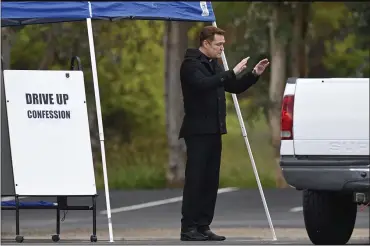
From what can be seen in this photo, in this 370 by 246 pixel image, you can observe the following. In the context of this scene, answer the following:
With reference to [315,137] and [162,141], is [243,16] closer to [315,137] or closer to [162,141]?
[162,141]

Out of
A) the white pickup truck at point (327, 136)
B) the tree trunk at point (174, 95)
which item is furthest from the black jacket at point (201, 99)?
the tree trunk at point (174, 95)

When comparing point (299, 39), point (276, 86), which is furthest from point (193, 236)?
point (276, 86)

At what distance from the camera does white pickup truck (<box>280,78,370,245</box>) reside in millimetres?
12367

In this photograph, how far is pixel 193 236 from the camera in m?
13.7

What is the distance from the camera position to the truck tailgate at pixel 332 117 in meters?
12.4

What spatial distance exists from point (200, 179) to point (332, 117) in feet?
5.92

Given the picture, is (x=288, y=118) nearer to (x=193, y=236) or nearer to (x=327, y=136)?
(x=327, y=136)

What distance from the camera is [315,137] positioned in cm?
1255

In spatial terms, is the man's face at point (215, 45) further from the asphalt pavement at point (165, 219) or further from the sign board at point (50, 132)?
the asphalt pavement at point (165, 219)

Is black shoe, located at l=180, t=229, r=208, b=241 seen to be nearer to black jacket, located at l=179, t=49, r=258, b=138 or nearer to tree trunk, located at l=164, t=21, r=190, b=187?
black jacket, located at l=179, t=49, r=258, b=138

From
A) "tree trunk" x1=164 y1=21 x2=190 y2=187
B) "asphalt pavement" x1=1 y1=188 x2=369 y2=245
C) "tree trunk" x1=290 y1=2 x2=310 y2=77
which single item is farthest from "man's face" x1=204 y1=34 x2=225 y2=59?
"tree trunk" x1=290 y1=2 x2=310 y2=77

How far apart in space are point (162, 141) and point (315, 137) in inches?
873

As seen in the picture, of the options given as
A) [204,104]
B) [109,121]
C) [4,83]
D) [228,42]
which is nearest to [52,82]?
[4,83]

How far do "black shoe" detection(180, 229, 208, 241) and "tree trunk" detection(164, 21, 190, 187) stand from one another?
13.8 metres
